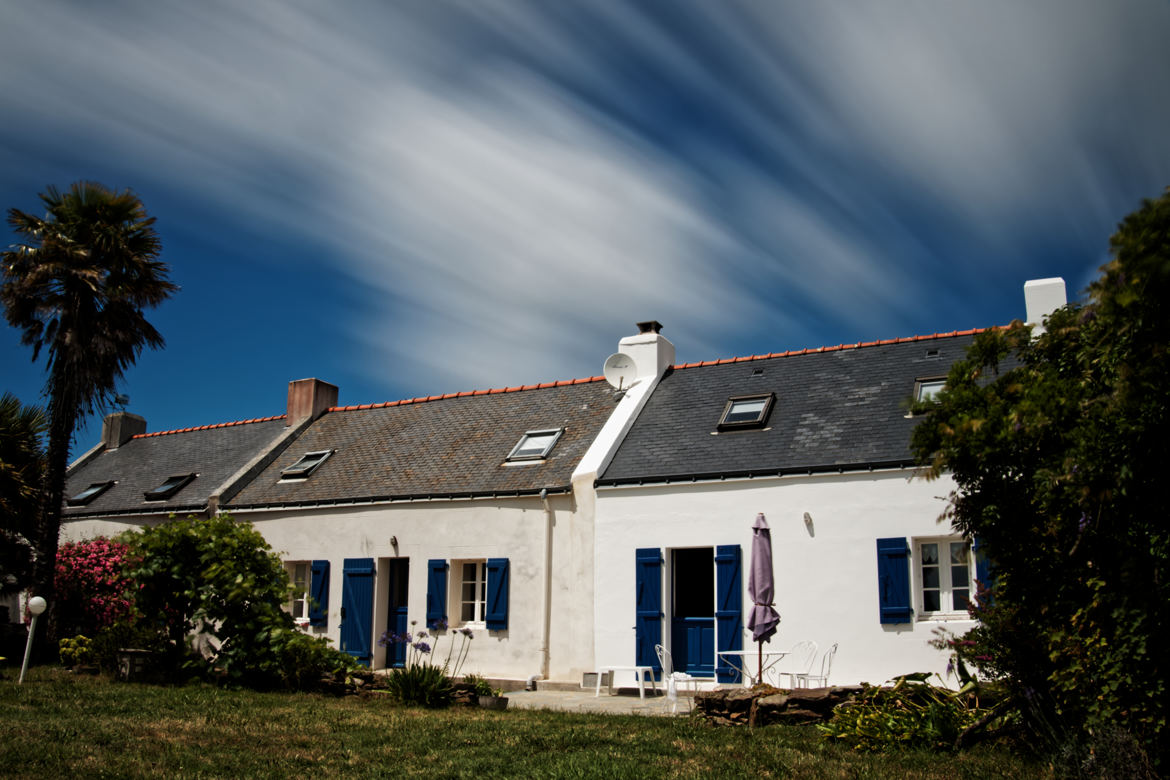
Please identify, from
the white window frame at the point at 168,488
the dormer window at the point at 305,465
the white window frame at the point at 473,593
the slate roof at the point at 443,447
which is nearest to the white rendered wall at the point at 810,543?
the slate roof at the point at 443,447

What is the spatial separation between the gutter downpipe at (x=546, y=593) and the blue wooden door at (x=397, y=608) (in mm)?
2844

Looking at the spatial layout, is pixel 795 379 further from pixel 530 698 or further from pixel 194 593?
pixel 194 593

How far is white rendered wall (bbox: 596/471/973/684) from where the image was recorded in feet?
42.3

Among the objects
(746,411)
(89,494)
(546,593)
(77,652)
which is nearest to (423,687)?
(546,593)

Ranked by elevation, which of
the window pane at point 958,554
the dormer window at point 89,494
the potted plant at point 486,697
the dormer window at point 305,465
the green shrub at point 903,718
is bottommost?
the potted plant at point 486,697

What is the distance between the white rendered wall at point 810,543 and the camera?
1291cm

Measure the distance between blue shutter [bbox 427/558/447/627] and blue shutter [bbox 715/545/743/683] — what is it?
4980mm

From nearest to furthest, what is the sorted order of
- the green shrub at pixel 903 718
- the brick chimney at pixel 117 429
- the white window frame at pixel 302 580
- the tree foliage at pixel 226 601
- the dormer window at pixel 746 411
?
the green shrub at pixel 903 718
the tree foliage at pixel 226 601
the dormer window at pixel 746 411
the white window frame at pixel 302 580
the brick chimney at pixel 117 429

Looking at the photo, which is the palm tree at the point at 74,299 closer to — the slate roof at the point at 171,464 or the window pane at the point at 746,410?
the slate roof at the point at 171,464

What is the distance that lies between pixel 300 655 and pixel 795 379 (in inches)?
366

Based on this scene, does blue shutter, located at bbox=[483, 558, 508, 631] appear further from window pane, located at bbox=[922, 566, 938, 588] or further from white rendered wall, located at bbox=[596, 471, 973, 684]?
window pane, located at bbox=[922, 566, 938, 588]

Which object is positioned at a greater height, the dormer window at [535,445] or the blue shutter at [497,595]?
the dormer window at [535,445]

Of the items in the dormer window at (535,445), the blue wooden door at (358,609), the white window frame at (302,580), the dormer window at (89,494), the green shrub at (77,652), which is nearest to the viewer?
the green shrub at (77,652)

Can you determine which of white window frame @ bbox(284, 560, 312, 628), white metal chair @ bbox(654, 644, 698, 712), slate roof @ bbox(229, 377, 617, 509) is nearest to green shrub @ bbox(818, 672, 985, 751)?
white metal chair @ bbox(654, 644, 698, 712)
